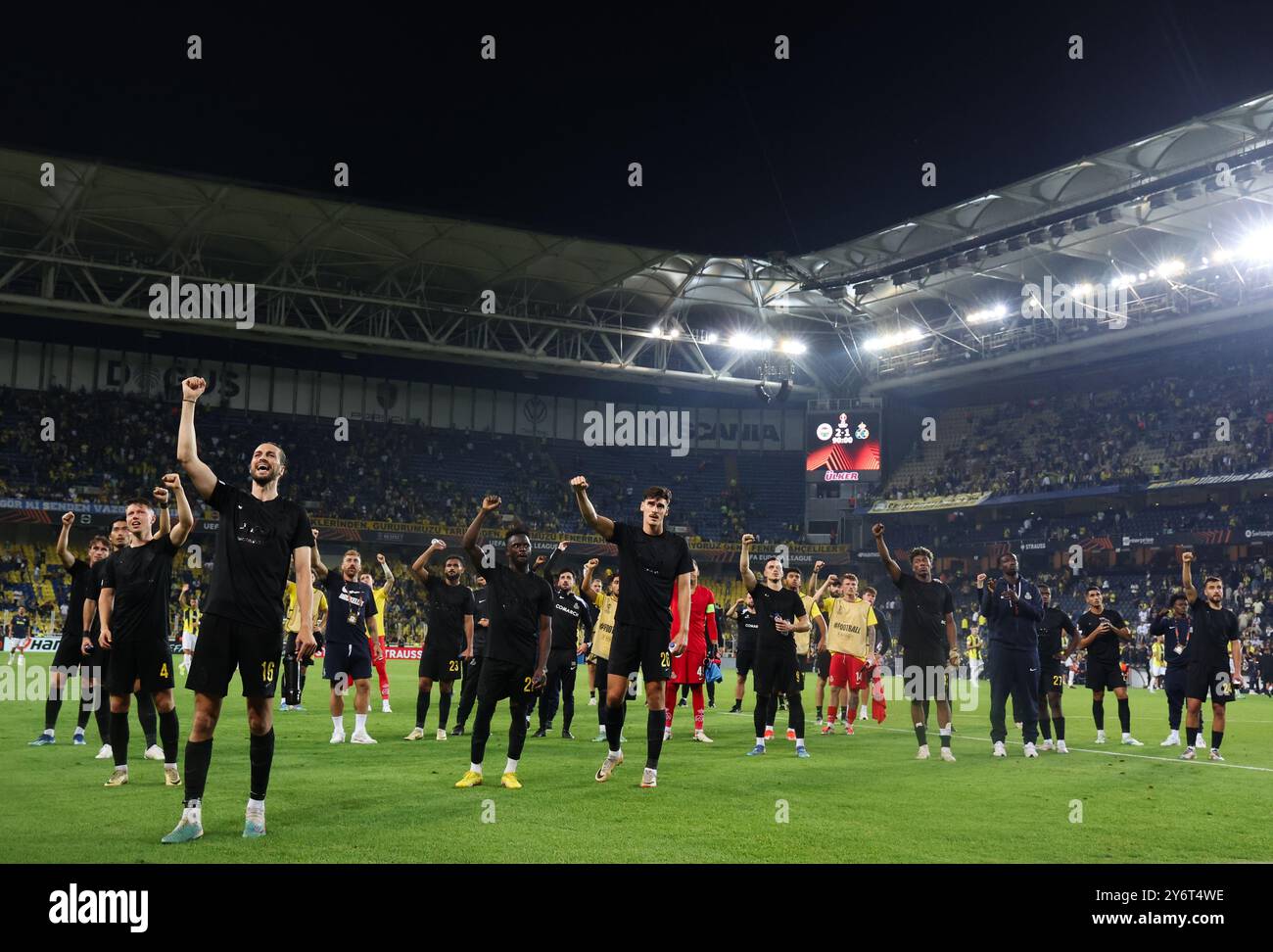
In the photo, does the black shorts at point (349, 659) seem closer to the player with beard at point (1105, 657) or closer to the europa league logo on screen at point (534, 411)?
the player with beard at point (1105, 657)

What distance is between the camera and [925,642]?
41.0 ft

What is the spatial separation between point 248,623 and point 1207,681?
10.7 metres

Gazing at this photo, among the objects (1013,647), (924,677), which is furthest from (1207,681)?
(924,677)

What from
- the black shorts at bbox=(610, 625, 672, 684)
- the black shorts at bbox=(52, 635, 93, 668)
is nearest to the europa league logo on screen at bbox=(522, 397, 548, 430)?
the black shorts at bbox=(52, 635, 93, 668)

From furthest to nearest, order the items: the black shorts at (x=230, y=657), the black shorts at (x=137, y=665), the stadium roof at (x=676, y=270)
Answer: the stadium roof at (x=676, y=270) < the black shorts at (x=137, y=665) < the black shorts at (x=230, y=657)

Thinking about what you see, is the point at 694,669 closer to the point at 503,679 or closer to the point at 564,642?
the point at 564,642

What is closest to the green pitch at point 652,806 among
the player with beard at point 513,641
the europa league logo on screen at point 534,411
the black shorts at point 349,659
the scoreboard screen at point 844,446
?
the player with beard at point 513,641

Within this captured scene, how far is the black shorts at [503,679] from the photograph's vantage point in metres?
9.23

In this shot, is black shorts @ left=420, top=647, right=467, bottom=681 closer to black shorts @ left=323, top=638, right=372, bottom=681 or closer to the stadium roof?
black shorts @ left=323, top=638, right=372, bottom=681

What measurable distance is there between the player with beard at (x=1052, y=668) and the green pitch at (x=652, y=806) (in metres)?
0.45

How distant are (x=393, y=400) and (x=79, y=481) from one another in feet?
51.6

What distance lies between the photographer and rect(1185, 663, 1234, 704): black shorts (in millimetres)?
12484

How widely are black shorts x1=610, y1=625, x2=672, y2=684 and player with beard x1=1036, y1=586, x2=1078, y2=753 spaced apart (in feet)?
21.9
